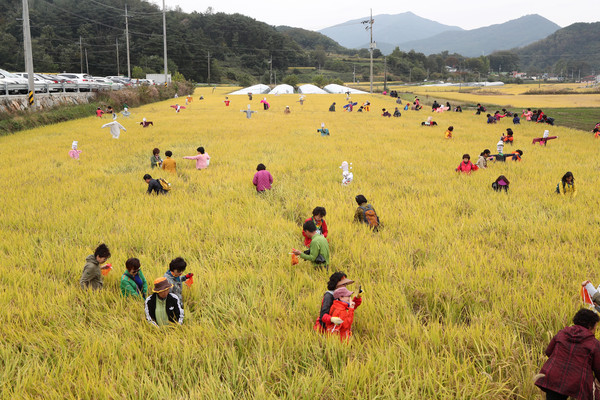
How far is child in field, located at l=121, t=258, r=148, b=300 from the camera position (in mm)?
4098

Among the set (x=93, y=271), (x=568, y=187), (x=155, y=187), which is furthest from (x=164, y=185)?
(x=568, y=187)

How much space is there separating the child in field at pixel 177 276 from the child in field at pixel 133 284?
1.15 feet

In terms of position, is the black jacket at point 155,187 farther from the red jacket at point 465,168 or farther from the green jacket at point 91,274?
the red jacket at point 465,168

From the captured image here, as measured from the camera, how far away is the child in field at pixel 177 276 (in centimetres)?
397

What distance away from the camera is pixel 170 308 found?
12.2 feet

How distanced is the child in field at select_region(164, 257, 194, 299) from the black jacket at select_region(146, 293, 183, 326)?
A: 174 mm

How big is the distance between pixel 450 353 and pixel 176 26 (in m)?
97.7

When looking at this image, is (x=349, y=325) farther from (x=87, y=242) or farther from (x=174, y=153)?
(x=174, y=153)

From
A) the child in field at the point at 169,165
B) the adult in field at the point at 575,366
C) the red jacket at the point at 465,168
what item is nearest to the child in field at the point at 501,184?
the red jacket at the point at 465,168

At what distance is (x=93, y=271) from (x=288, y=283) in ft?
7.33

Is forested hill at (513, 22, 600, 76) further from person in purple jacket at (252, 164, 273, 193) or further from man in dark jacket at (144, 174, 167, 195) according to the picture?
man in dark jacket at (144, 174, 167, 195)

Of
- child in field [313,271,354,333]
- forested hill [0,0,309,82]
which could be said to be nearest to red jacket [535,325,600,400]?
child in field [313,271,354,333]

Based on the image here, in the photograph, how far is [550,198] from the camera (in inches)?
302

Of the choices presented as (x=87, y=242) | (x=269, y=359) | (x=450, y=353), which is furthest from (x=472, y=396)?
(x=87, y=242)
